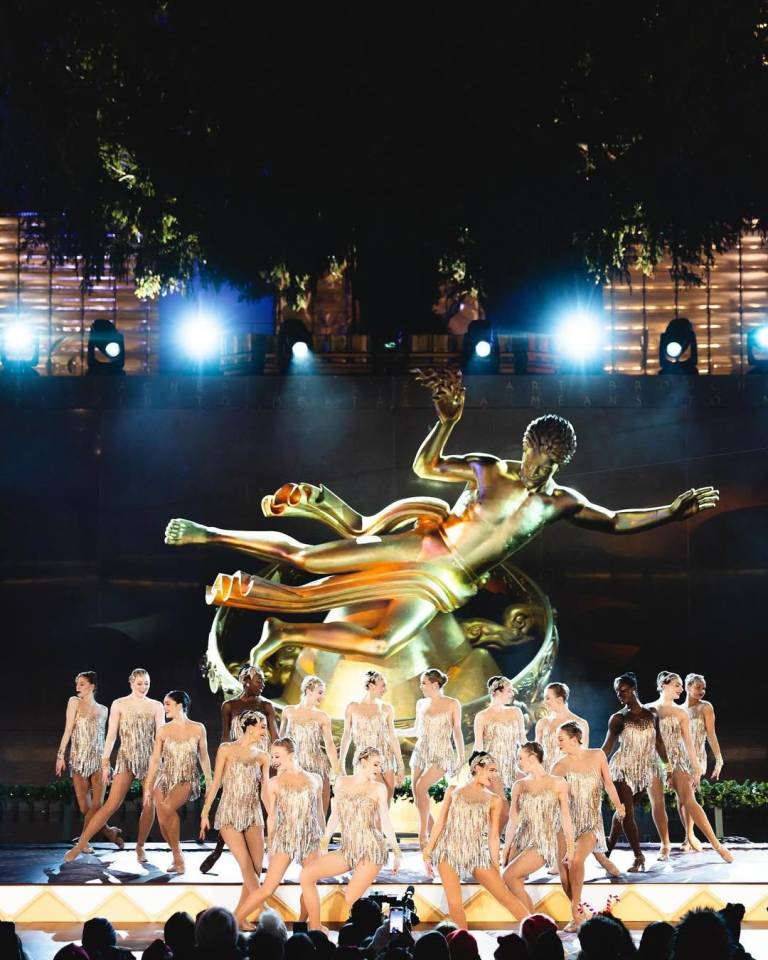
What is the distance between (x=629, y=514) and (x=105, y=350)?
5571 millimetres

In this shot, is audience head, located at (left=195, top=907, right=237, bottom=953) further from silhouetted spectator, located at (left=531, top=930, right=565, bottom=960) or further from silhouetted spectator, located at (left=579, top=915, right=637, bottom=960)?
silhouetted spectator, located at (left=579, top=915, right=637, bottom=960)

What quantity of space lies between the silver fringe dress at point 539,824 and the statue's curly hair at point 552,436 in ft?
13.5

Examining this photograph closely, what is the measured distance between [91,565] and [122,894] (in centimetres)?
538

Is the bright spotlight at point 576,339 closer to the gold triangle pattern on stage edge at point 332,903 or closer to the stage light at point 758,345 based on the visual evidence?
the stage light at point 758,345

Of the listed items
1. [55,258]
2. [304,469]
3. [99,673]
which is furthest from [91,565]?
[55,258]

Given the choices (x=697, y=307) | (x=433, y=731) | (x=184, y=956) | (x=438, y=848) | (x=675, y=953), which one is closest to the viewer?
(x=675, y=953)

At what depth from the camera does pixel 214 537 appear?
1441cm

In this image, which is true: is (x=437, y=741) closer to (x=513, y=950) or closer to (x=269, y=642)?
(x=269, y=642)

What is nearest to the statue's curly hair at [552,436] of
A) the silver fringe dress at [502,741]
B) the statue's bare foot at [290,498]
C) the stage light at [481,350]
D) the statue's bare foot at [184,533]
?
the statue's bare foot at [290,498]

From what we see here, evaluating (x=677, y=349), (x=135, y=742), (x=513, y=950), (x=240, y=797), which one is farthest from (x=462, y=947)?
(x=677, y=349)

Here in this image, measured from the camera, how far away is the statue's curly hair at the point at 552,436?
13.8 meters

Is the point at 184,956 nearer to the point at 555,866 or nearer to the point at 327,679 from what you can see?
the point at 555,866

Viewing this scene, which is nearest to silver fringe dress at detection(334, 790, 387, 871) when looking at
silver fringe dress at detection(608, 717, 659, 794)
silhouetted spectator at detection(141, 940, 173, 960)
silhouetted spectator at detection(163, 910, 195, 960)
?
silver fringe dress at detection(608, 717, 659, 794)

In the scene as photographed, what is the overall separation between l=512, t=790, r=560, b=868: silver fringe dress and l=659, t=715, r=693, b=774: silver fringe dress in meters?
2.08
